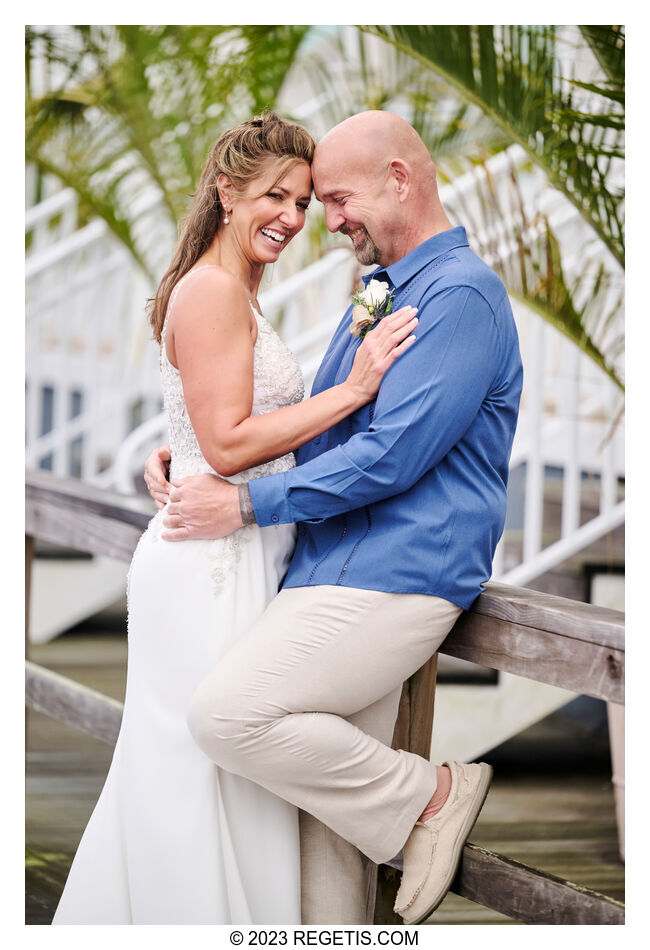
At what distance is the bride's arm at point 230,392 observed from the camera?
85.6 inches

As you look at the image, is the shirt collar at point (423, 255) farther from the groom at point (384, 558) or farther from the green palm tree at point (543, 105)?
the green palm tree at point (543, 105)

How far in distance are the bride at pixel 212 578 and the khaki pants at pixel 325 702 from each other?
0.15 metres

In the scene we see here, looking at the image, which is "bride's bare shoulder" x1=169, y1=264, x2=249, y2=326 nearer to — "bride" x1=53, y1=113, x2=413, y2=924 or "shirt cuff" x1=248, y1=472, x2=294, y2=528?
"bride" x1=53, y1=113, x2=413, y2=924

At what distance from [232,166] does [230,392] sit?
0.49m

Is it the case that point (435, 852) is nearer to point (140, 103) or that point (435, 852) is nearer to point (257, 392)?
point (257, 392)

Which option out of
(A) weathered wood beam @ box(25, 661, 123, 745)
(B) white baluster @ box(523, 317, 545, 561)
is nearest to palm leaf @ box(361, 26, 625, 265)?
(B) white baluster @ box(523, 317, 545, 561)

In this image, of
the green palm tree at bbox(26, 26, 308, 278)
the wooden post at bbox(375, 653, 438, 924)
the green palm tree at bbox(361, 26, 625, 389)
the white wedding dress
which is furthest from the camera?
the green palm tree at bbox(26, 26, 308, 278)

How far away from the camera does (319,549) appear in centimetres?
223

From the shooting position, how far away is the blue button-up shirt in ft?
6.70

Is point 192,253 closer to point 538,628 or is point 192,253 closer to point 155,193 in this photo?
point 538,628

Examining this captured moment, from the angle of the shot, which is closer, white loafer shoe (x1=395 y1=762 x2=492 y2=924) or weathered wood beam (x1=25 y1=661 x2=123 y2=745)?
white loafer shoe (x1=395 y1=762 x2=492 y2=924)

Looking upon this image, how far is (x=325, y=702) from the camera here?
6.95 ft
